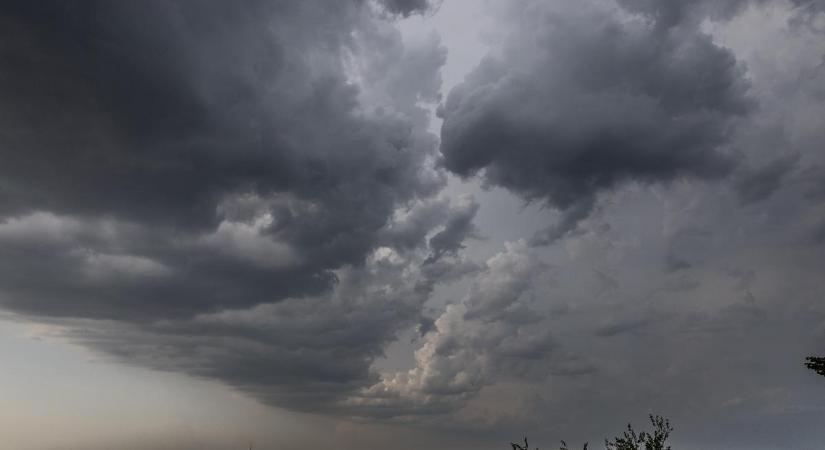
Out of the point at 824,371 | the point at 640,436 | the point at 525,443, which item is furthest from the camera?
the point at 640,436

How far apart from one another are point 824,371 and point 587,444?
1963cm

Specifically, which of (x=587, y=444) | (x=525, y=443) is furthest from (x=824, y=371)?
(x=525, y=443)

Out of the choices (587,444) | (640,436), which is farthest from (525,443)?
(640,436)

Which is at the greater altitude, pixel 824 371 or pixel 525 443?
pixel 824 371

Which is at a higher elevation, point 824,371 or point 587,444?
point 824,371

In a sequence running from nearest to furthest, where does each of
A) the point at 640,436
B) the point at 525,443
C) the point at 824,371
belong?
the point at 824,371
the point at 525,443
the point at 640,436

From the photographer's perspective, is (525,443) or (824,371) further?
(525,443)

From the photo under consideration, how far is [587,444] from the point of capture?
162ft

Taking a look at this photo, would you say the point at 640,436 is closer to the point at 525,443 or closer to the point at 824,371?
the point at 525,443

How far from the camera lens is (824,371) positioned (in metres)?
38.5

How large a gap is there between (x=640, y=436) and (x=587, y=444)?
1421 centimetres

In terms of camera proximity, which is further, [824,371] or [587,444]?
[587,444]

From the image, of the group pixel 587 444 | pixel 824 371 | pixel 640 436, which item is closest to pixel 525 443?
pixel 587 444

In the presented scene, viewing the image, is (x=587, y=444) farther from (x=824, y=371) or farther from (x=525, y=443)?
(x=824, y=371)
